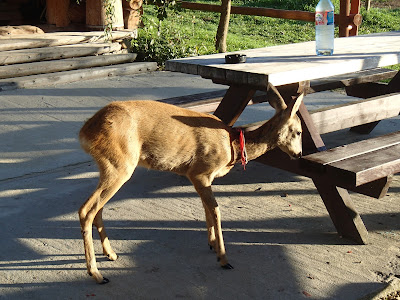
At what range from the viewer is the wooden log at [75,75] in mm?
9336

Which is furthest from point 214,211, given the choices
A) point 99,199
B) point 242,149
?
point 99,199

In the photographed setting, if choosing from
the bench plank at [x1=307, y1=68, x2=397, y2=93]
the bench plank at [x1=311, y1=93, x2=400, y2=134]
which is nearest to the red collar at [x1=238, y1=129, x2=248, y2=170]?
the bench plank at [x1=311, y1=93, x2=400, y2=134]

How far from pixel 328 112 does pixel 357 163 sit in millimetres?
1209

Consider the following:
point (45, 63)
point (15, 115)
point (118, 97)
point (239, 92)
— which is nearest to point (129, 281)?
point (239, 92)

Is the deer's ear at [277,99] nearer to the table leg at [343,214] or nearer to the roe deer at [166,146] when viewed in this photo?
the roe deer at [166,146]

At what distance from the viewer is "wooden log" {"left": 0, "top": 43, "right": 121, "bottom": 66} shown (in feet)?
32.4

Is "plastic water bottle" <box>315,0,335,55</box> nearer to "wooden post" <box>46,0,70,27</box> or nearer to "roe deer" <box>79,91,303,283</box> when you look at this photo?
"roe deer" <box>79,91,303,283</box>

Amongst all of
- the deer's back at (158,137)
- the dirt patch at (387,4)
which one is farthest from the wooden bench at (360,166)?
the dirt patch at (387,4)

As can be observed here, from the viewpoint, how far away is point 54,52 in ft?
33.8

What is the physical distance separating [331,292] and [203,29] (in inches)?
476

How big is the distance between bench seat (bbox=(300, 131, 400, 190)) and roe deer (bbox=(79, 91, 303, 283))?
271 mm

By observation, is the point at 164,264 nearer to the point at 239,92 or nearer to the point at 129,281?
the point at 129,281

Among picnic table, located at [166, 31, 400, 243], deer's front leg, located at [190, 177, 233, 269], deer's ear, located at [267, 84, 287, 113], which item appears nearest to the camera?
deer's front leg, located at [190, 177, 233, 269]

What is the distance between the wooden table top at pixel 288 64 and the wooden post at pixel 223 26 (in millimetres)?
5937
